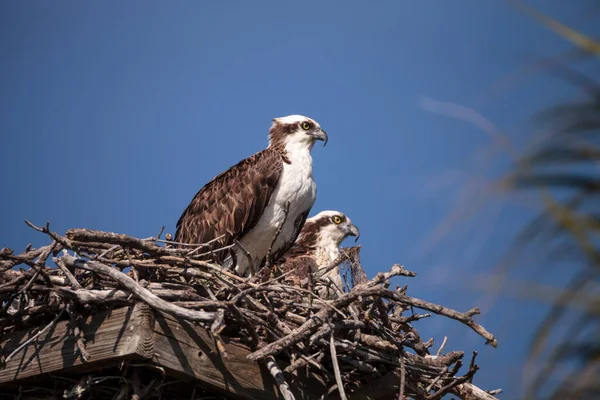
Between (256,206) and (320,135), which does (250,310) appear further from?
(320,135)

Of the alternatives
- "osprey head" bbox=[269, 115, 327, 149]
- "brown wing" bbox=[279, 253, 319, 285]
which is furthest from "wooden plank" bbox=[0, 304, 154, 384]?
"osprey head" bbox=[269, 115, 327, 149]

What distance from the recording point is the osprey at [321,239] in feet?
26.3

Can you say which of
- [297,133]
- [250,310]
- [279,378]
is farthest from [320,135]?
[279,378]

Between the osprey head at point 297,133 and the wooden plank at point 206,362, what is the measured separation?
3.84m

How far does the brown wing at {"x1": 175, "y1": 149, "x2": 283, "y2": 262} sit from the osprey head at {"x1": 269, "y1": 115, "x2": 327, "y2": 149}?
1.10 ft

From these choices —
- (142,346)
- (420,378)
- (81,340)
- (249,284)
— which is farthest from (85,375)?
(420,378)

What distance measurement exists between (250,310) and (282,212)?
2773 millimetres

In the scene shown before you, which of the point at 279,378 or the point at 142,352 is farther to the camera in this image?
the point at 279,378

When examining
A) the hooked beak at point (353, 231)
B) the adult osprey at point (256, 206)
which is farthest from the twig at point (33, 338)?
the hooked beak at point (353, 231)

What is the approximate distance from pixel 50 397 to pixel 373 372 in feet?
6.20

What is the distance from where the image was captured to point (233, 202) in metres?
6.89

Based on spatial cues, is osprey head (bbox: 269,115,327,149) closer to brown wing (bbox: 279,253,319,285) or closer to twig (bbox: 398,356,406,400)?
brown wing (bbox: 279,253,319,285)

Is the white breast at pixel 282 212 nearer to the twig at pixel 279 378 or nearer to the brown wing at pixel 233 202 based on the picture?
the brown wing at pixel 233 202

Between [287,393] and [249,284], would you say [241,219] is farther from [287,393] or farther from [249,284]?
[287,393]
